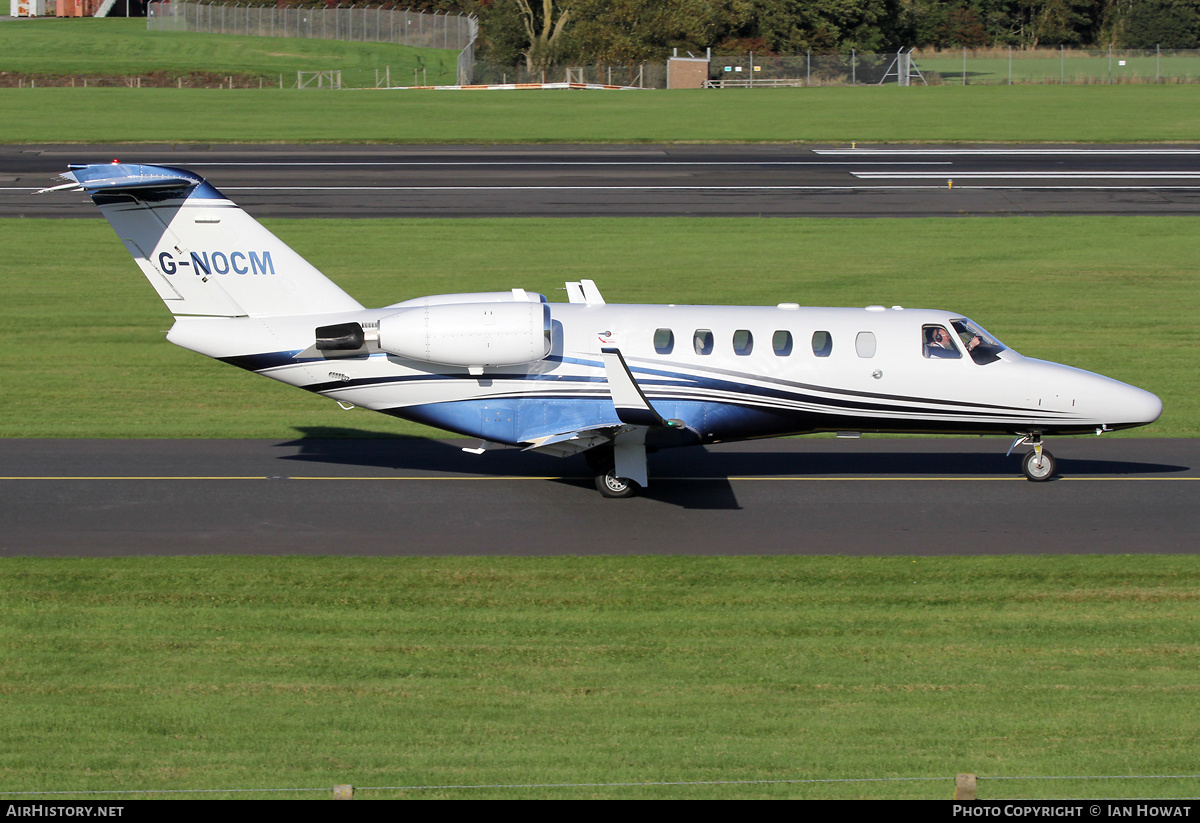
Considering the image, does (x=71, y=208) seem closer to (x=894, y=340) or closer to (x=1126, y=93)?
(x=894, y=340)

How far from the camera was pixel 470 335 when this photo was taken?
18375mm

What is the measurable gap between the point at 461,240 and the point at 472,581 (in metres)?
24.8

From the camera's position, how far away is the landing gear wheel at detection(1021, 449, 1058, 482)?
20.2 m

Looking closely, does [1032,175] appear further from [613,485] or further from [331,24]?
[331,24]

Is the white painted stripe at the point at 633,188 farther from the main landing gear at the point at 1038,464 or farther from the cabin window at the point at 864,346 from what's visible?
the cabin window at the point at 864,346

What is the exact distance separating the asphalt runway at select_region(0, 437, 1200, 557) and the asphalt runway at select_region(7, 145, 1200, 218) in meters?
22.1

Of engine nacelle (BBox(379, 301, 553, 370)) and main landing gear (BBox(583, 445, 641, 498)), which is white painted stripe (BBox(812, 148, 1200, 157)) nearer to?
main landing gear (BBox(583, 445, 641, 498))

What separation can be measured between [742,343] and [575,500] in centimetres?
351

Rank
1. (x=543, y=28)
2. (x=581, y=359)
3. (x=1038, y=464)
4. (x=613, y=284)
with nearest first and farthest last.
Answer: (x=581, y=359), (x=1038, y=464), (x=613, y=284), (x=543, y=28)

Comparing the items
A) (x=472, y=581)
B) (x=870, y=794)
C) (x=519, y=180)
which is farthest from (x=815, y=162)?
(x=870, y=794)

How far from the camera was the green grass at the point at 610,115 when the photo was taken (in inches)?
2400

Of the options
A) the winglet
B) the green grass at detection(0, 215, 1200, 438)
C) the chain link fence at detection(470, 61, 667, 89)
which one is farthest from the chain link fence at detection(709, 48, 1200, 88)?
the winglet

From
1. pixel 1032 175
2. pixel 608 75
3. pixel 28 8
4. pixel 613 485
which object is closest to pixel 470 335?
pixel 613 485

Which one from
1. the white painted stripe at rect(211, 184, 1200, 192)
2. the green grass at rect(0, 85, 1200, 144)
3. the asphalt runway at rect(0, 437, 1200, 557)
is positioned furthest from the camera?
the green grass at rect(0, 85, 1200, 144)
